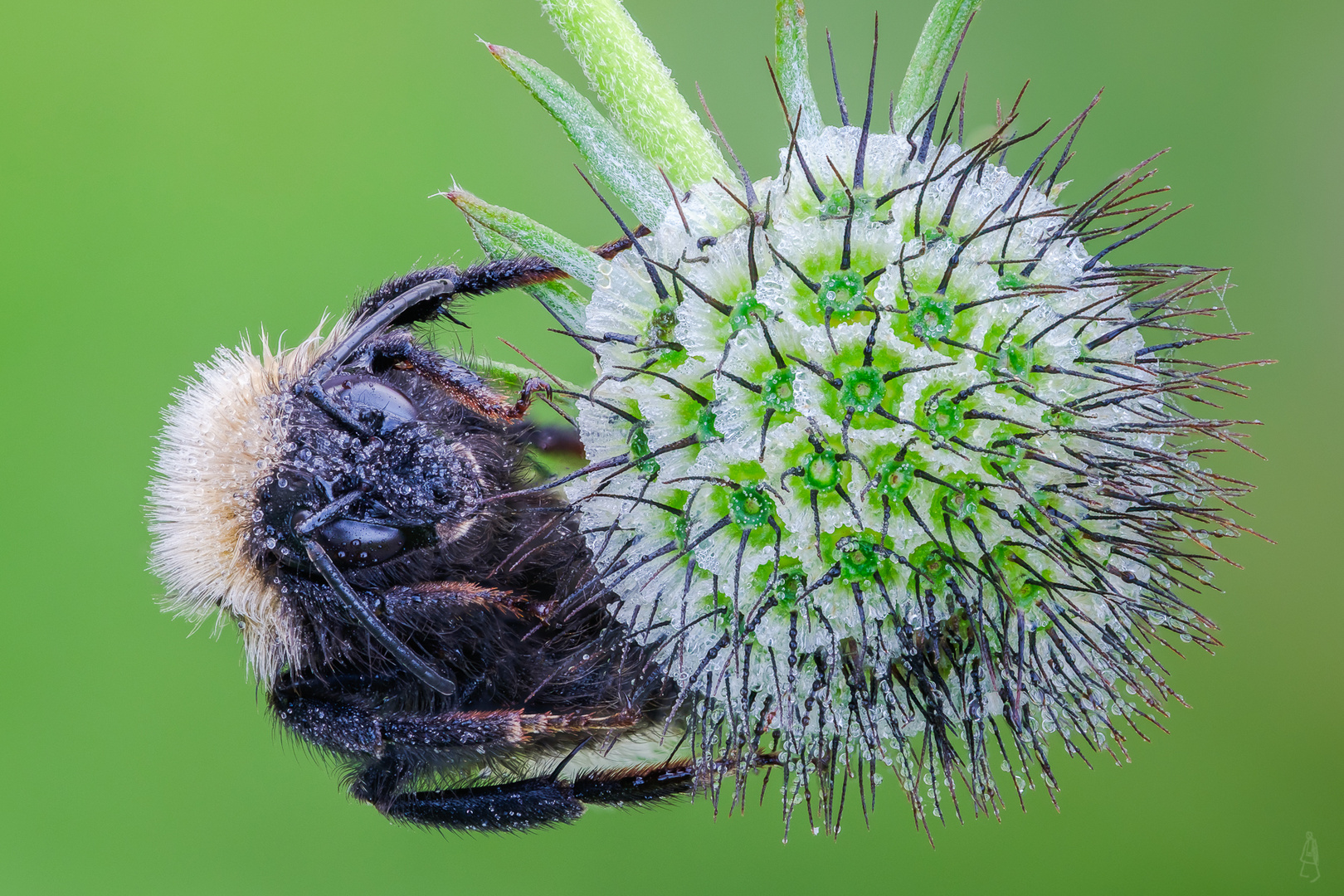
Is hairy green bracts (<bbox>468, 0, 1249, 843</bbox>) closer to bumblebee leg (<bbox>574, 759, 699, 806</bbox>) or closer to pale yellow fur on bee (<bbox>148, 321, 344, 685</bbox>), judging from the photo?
bumblebee leg (<bbox>574, 759, 699, 806</bbox>)

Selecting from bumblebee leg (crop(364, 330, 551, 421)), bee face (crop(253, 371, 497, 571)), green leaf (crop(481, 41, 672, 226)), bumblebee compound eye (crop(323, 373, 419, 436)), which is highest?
green leaf (crop(481, 41, 672, 226))

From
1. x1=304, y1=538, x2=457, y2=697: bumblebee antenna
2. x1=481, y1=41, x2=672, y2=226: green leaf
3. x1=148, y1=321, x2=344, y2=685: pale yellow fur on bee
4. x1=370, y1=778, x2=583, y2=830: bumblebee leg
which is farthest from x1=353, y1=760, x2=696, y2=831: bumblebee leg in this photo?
x1=481, y1=41, x2=672, y2=226: green leaf

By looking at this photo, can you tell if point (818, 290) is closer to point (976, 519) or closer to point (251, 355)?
point (976, 519)

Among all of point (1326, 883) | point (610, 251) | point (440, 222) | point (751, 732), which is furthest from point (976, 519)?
point (1326, 883)

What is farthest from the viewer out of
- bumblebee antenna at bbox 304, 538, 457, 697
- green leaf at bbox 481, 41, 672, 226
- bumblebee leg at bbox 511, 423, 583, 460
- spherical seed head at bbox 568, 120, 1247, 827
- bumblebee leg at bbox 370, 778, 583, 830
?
bumblebee leg at bbox 511, 423, 583, 460

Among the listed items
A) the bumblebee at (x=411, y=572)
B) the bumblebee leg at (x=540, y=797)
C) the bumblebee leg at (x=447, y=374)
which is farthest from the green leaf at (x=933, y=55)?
the bumblebee leg at (x=540, y=797)

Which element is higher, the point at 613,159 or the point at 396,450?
the point at 613,159
